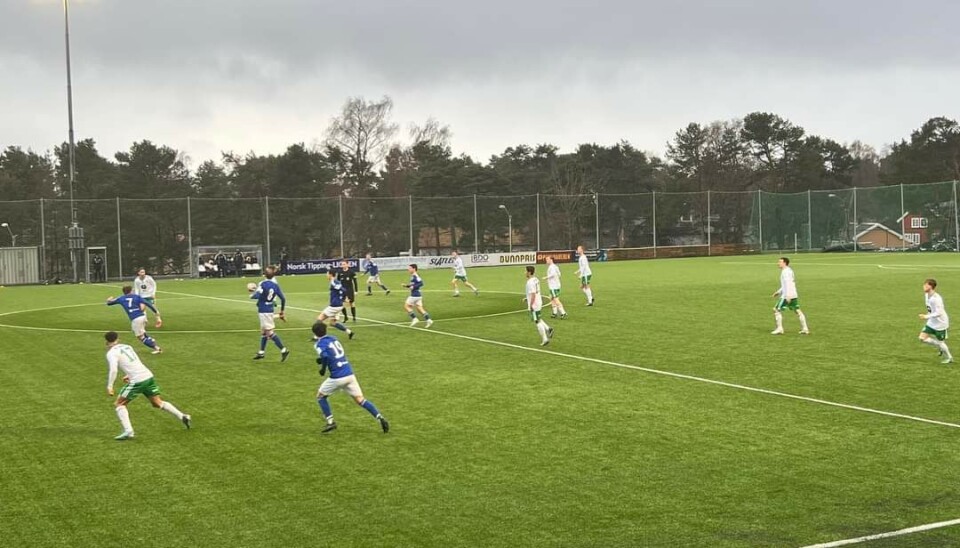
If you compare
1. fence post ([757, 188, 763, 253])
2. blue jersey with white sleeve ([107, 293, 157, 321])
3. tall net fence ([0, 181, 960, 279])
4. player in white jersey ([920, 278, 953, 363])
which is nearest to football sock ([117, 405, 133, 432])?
blue jersey with white sleeve ([107, 293, 157, 321])

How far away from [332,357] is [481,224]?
68.2 m

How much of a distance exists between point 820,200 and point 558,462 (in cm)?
8289

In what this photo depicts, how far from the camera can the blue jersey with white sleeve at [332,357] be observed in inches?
552

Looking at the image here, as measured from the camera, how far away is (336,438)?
1408 centimetres

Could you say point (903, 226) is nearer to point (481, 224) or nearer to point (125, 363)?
point (481, 224)

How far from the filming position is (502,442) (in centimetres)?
1366

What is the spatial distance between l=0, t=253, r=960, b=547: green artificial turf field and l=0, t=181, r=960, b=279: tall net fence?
1590 inches

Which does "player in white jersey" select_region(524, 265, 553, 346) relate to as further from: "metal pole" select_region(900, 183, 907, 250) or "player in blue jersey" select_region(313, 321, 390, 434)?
"metal pole" select_region(900, 183, 907, 250)

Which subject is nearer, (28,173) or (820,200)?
(820,200)

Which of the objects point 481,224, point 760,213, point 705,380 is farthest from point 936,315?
point 760,213

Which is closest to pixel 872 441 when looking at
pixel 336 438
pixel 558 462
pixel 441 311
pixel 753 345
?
pixel 558 462

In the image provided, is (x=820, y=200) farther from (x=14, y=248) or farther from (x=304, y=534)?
(x=304, y=534)

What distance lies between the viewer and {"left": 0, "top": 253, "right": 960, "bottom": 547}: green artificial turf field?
9.83 m

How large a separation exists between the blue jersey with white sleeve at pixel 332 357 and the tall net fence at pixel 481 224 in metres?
52.2
